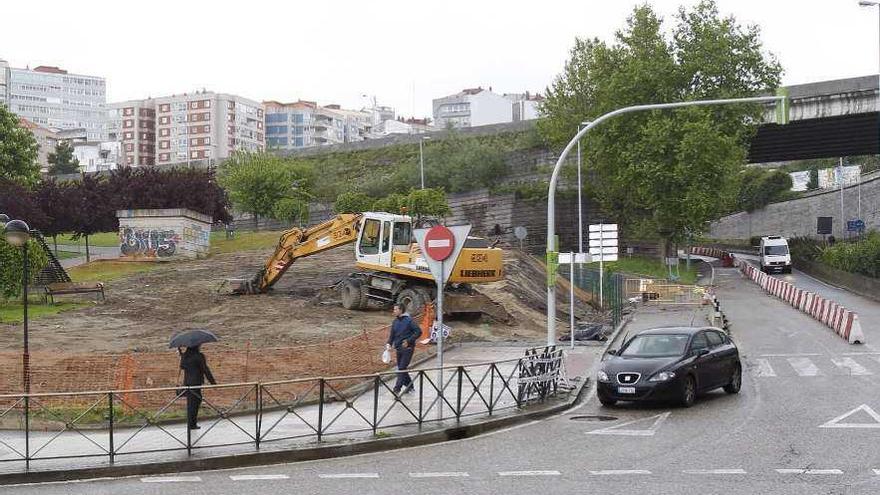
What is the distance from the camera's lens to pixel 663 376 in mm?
18125

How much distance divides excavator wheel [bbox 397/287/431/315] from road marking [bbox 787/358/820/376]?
1184cm

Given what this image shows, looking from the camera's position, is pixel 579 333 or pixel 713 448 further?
pixel 579 333

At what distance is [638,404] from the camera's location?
19.3m

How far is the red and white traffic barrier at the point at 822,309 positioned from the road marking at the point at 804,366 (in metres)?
5.03

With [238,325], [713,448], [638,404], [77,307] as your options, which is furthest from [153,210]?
[713,448]

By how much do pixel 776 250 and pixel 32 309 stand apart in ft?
158

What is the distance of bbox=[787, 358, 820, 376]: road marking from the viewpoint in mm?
23384

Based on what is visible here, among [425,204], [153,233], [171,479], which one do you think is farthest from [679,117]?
[171,479]

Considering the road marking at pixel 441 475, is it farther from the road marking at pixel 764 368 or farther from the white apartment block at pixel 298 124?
the white apartment block at pixel 298 124

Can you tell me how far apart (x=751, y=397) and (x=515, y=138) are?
7245 centimetres

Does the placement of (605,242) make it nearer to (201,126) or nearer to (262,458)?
(262,458)

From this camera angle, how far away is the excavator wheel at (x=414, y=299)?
33312mm

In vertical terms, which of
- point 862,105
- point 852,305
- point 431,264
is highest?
point 862,105

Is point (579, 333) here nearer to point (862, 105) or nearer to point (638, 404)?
point (638, 404)
